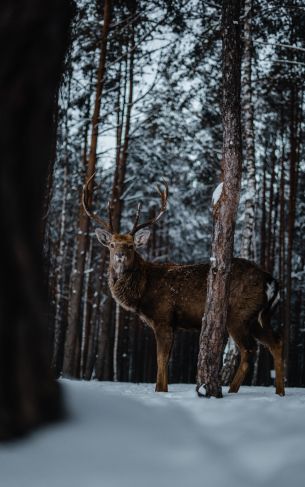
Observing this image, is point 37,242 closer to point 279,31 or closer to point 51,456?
point 51,456

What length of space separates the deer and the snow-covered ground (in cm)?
499

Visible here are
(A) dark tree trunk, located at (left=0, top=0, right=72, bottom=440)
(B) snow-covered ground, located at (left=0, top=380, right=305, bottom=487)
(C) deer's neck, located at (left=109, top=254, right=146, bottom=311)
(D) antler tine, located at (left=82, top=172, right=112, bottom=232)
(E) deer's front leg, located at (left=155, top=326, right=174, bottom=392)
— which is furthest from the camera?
(D) antler tine, located at (left=82, top=172, right=112, bottom=232)

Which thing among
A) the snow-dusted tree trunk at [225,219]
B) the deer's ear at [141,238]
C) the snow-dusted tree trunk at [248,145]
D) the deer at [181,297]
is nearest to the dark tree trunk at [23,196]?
the snow-dusted tree trunk at [225,219]

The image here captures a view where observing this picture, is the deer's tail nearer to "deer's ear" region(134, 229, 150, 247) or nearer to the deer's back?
the deer's back

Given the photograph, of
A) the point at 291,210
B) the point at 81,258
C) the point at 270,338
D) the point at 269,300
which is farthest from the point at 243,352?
the point at 291,210

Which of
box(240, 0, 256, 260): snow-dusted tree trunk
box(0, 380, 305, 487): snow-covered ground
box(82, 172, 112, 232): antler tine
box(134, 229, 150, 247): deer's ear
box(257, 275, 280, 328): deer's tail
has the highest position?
box(240, 0, 256, 260): snow-dusted tree trunk

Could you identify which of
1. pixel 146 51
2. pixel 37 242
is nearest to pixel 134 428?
pixel 37 242

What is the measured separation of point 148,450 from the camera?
177 cm

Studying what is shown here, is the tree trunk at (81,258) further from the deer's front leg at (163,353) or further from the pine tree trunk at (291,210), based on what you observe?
the pine tree trunk at (291,210)

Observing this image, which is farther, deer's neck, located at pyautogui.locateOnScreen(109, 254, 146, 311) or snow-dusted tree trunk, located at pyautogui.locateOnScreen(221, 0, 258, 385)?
snow-dusted tree trunk, located at pyautogui.locateOnScreen(221, 0, 258, 385)

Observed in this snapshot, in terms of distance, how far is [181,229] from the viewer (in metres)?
24.9

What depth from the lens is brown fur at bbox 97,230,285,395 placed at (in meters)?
7.32

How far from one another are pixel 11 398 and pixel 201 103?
1499cm

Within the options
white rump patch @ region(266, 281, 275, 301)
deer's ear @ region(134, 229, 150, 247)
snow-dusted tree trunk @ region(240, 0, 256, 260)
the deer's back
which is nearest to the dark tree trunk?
the deer's back
